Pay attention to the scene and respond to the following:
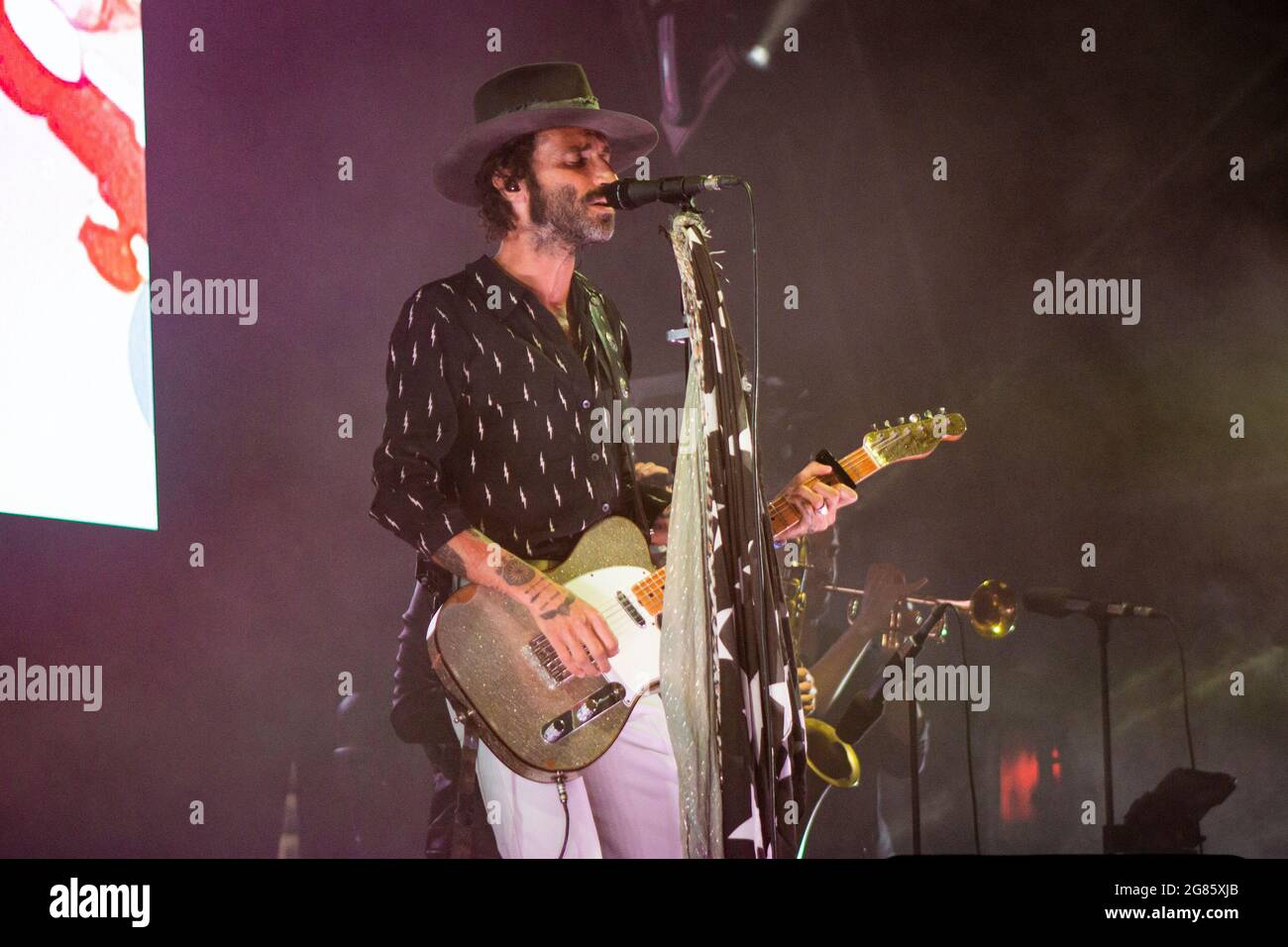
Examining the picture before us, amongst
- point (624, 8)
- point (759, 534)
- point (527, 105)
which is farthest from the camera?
point (624, 8)

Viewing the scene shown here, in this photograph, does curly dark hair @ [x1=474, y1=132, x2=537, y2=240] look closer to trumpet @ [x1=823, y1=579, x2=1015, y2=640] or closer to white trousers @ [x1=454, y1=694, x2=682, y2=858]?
white trousers @ [x1=454, y1=694, x2=682, y2=858]

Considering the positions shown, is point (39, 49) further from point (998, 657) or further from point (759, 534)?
point (998, 657)

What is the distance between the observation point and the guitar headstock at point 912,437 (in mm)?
3344

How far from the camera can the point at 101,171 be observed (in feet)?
11.2

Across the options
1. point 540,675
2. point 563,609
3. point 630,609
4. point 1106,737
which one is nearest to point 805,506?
point 630,609

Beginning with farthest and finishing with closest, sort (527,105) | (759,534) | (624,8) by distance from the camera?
(624,8) → (527,105) → (759,534)

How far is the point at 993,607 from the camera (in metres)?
3.49

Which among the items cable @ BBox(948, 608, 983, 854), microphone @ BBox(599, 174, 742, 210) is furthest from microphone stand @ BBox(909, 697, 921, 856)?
microphone @ BBox(599, 174, 742, 210)

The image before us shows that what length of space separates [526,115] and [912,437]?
4.65 ft

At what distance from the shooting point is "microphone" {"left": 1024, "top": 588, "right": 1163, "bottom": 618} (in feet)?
11.5

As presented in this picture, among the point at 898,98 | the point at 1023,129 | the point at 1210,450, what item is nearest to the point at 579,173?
the point at 898,98

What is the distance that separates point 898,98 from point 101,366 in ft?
8.20

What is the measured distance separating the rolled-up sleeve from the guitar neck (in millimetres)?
500
